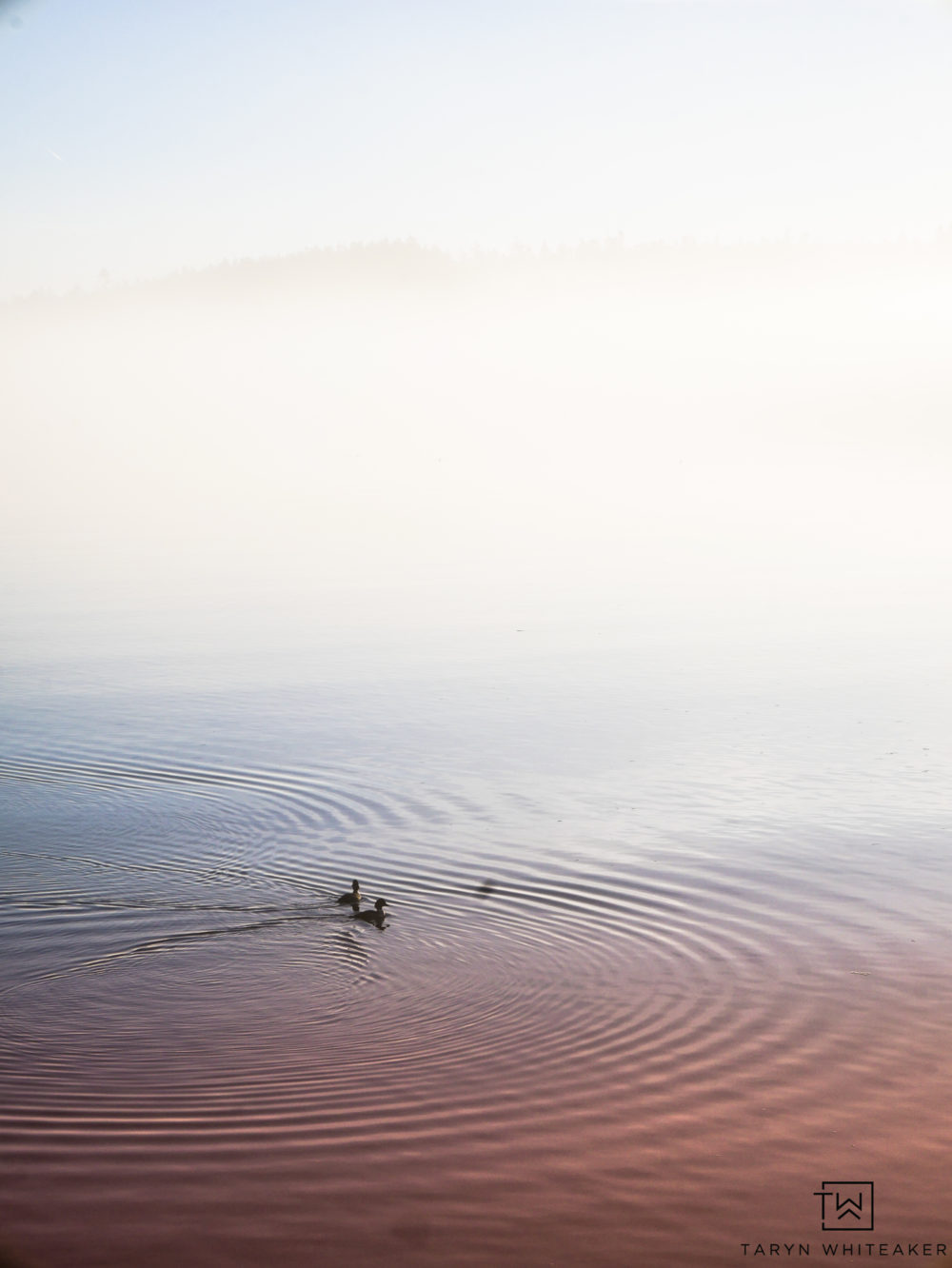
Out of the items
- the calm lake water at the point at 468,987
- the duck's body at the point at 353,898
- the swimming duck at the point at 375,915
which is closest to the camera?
the calm lake water at the point at 468,987

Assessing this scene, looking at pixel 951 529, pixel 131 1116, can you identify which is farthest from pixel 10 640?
pixel 951 529

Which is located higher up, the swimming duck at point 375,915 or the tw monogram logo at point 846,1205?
the swimming duck at point 375,915

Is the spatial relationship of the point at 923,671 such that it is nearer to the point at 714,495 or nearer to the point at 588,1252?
the point at 588,1252

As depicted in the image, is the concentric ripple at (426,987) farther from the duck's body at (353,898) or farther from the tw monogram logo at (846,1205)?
the tw monogram logo at (846,1205)

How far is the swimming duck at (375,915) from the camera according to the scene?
13672 mm

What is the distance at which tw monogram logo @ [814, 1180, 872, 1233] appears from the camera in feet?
27.8

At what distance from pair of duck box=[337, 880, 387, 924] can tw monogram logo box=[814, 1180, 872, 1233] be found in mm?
5950

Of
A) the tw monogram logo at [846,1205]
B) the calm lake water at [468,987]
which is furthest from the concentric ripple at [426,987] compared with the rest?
the tw monogram logo at [846,1205]

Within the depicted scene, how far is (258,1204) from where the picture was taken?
8.48m

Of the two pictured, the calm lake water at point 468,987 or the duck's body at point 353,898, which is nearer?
the calm lake water at point 468,987

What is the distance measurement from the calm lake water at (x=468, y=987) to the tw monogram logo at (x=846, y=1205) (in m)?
0.11

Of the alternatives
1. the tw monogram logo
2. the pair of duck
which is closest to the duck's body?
the pair of duck

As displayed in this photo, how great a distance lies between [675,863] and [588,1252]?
7864 mm

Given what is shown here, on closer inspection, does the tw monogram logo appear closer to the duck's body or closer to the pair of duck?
the pair of duck
